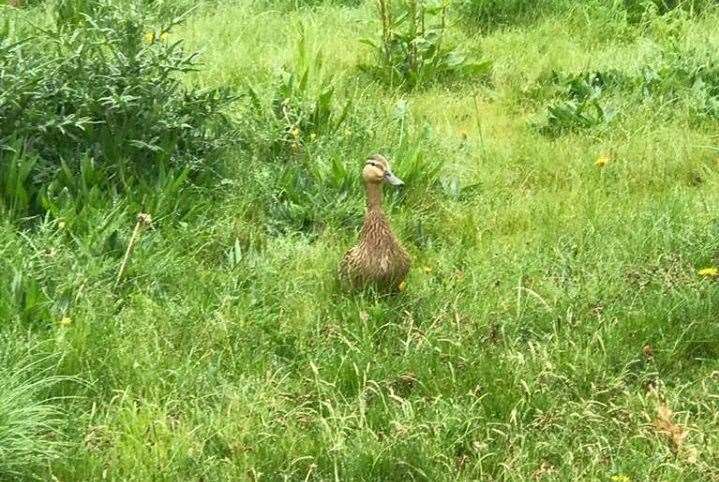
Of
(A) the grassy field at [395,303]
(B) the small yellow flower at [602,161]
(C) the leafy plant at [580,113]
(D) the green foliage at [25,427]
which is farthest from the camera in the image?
(C) the leafy plant at [580,113]

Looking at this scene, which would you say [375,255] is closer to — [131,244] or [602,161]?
[131,244]

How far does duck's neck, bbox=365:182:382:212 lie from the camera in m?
4.02

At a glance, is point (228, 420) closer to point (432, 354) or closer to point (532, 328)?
point (432, 354)

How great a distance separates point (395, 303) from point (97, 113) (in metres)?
1.64

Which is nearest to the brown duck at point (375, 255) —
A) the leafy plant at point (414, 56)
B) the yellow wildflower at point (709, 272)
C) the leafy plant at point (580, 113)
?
the yellow wildflower at point (709, 272)

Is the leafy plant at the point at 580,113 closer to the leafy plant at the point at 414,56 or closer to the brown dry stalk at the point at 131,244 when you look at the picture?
the leafy plant at the point at 414,56

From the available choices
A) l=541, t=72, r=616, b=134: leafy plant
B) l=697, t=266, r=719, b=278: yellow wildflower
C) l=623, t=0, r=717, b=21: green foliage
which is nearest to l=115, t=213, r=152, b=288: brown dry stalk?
l=697, t=266, r=719, b=278: yellow wildflower

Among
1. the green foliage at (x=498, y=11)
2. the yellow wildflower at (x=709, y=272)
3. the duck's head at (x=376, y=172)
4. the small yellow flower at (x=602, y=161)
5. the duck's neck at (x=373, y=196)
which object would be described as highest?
the duck's head at (x=376, y=172)

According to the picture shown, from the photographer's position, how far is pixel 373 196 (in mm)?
4051

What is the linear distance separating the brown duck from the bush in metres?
0.96

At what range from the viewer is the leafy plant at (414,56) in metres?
6.25

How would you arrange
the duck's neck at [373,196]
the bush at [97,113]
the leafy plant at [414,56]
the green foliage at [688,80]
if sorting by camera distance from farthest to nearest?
the leafy plant at [414,56] → the green foliage at [688,80] → the bush at [97,113] → the duck's neck at [373,196]

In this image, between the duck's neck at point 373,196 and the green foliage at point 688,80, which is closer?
the duck's neck at point 373,196

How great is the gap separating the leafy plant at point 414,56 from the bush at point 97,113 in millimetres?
1617
